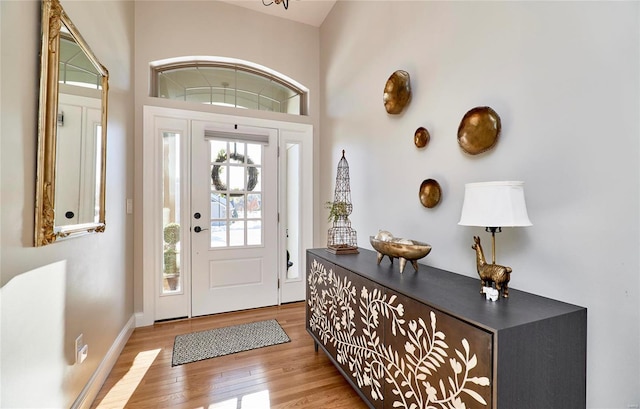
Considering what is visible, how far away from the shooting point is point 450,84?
167cm

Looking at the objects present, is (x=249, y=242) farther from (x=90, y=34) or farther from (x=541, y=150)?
(x=541, y=150)

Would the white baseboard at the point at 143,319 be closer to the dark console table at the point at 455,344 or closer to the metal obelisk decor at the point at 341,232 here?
the metal obelisk decor at the point at 341,232

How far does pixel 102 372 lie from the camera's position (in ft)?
6.07

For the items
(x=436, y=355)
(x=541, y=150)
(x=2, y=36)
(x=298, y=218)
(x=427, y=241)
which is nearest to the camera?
(x=2, y=36)

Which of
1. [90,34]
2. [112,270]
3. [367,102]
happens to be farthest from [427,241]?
[90,34]

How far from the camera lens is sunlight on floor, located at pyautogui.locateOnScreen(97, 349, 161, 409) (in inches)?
66.3

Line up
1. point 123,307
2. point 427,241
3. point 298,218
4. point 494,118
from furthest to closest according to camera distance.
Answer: point 298,218, point 123,307, point 427,241, point 494,118

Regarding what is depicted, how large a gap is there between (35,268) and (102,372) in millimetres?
1126

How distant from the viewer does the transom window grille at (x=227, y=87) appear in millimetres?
2998

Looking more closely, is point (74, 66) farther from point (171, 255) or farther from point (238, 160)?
point (171, 255)

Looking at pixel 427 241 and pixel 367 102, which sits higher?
pixel 367 102

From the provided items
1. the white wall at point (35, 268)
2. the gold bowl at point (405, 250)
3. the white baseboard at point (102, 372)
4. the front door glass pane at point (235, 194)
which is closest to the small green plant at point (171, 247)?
the front door glass pane at point (235, 194)

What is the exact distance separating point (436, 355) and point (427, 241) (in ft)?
2.75

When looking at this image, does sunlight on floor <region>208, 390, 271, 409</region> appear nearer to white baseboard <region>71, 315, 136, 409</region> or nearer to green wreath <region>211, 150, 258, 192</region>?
white baseboard <region>71, 315, 136, 409</region>
